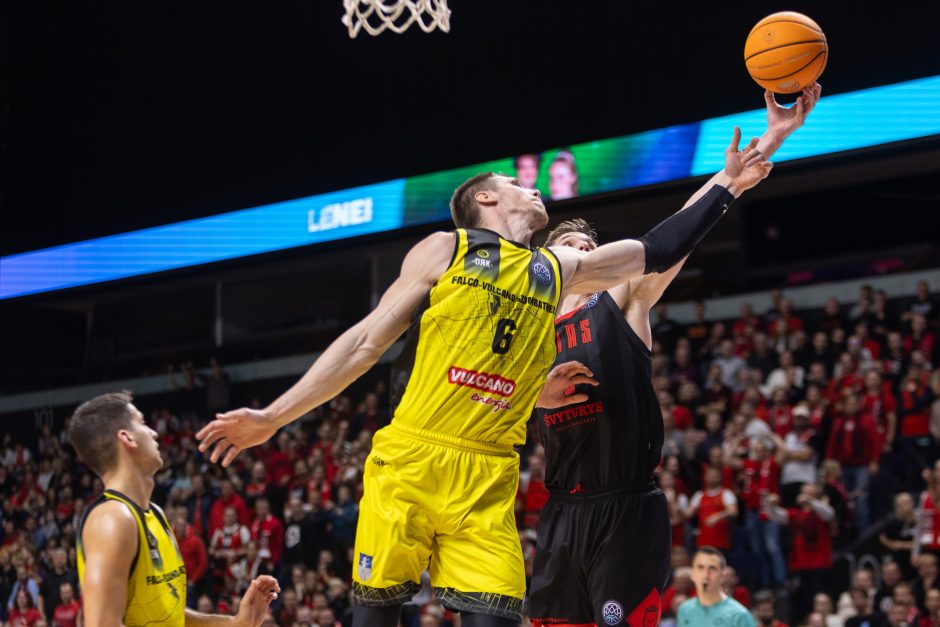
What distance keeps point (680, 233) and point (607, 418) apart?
0.86 meters

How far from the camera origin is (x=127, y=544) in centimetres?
387

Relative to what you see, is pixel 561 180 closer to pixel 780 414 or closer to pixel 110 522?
pixel 780 414

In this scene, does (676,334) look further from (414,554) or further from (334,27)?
(414,554)

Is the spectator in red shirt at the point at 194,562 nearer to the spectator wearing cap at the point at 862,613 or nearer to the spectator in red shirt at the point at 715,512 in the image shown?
the spectator in red shirt at the point at 715,512

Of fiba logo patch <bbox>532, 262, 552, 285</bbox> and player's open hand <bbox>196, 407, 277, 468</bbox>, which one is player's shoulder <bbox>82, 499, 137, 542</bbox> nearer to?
player's open hand <bbox>196, 407, 277, 468</bbox>

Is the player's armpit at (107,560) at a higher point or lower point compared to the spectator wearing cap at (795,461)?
lower

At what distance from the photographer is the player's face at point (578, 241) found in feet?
15.4

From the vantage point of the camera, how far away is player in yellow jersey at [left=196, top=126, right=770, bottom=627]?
361 centimetres

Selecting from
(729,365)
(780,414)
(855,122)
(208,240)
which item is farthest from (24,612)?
(855,122)

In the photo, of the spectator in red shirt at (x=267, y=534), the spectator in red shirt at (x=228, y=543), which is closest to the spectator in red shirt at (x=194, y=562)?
the spectator in red shirt at (x=228, y=543)

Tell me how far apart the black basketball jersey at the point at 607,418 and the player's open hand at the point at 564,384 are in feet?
0.26

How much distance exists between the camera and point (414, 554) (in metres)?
3.64

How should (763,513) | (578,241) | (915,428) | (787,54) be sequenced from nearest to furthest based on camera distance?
(578,241) < (787,54) < (763,513) < (915,428)

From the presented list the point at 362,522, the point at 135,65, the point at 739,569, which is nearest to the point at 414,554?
the point at 362,522
